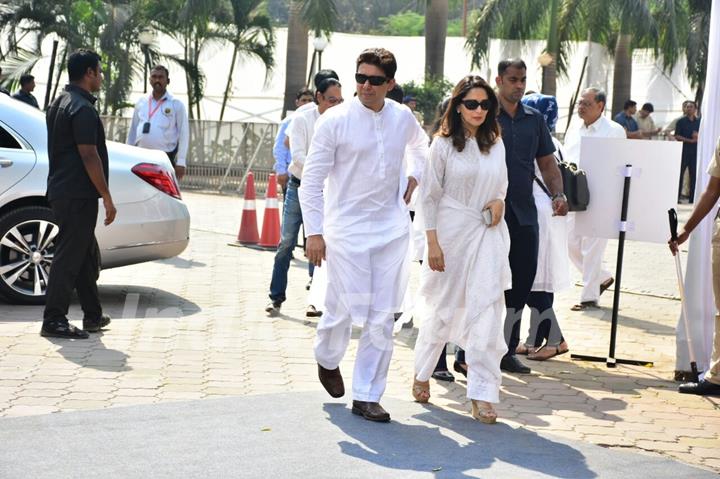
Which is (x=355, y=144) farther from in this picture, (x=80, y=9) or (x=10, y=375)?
(x=80, y=9)

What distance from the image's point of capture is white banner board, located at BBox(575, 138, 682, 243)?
9.10m

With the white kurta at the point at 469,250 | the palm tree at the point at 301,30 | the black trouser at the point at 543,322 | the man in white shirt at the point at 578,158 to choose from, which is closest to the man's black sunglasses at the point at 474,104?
the white kurta at the point at 469,250

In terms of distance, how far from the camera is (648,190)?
9.16m

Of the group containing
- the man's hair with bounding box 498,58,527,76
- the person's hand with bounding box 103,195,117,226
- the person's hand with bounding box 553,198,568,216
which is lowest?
the person's hand with bounding box 103,195,117,226

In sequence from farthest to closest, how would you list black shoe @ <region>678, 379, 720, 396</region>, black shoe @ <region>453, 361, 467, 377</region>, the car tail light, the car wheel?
the car tail light, the car wheel, black shoe @ <region>453, 361, 467, 377</region>, black shoe @ <region>678, 379, 720, 396</region>

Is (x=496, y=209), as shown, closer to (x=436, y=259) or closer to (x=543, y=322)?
(x=436, y=259)

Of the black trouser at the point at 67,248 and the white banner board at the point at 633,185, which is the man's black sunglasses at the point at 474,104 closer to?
the white banner board at the point at 633,185

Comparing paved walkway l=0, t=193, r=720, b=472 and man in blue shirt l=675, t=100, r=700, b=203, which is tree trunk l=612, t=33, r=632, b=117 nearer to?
man in blue shirt l=675, t=100, r=700, b=203

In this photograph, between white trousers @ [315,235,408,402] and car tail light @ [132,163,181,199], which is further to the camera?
car tail light @ [132,163,181,199]

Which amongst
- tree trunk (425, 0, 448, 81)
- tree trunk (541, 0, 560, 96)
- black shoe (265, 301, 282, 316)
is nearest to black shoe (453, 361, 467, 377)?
black shoe (265, 301, 282, 316)

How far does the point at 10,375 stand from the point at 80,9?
1058 inches

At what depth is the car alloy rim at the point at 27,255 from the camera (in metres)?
10.2

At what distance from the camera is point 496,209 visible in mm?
7277

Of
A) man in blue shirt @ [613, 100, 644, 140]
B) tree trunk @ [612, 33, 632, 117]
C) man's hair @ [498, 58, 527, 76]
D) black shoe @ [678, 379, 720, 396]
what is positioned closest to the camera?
black shoe @ [678, 379, 720, 396]
